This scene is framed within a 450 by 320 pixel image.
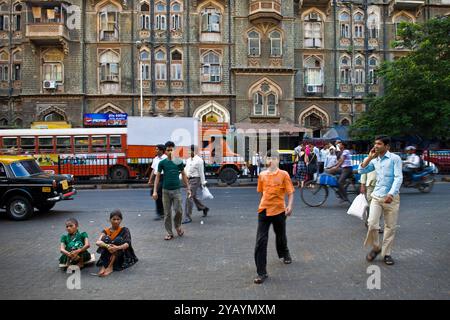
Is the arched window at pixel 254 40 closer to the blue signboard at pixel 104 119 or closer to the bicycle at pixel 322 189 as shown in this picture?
the blue signboard at pixel 104 119

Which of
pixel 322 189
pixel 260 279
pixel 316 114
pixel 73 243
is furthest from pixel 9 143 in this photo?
pixel 316 114

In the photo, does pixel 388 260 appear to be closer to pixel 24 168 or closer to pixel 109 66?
pixel 24 168

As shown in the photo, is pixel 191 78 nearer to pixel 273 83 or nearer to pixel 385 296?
pixel 273 83

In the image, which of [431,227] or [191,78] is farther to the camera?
[191,78]

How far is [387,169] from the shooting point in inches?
251

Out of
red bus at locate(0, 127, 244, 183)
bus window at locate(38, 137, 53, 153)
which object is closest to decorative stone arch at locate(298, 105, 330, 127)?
red bus at locate(0, 127, 244, 183)

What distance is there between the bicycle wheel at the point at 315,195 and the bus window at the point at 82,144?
1288 centimetres

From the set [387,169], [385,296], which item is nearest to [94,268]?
[385,296]

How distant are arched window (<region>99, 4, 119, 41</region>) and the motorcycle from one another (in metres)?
23.4

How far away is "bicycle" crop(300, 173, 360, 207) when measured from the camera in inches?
477

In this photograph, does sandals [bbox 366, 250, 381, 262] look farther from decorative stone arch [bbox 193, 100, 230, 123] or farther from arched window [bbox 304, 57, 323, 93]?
arched window [bbox 304, 57, 323, 93]

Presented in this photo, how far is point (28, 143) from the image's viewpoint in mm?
21500

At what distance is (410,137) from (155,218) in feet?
71.0
